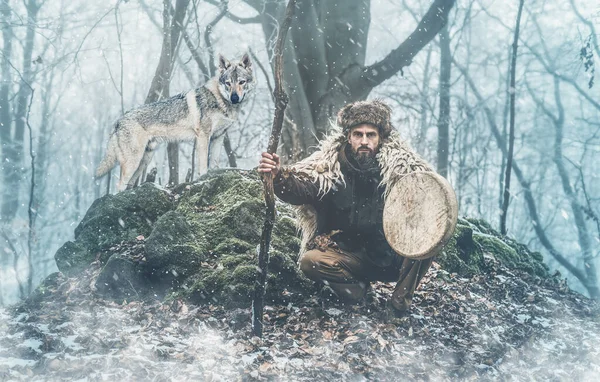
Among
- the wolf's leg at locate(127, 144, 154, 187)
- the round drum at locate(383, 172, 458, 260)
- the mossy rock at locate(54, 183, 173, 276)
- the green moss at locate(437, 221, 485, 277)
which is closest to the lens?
the round drum at locate(383, 172, 458, 260)

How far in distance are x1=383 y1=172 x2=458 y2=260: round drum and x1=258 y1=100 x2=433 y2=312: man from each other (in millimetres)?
161

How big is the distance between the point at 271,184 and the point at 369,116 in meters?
1.33

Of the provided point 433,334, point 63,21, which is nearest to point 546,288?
point 433,334

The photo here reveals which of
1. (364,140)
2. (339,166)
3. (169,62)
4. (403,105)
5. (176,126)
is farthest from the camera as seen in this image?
(403,105)

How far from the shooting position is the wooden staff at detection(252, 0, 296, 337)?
3.59 m

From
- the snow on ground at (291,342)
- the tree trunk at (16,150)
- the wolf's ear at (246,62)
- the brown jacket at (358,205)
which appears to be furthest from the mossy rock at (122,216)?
the tree trunk at (16,150)

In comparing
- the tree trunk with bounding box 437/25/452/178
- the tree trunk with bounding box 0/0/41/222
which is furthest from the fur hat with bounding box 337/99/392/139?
the tree trunk with bounding box 0/0/41/222

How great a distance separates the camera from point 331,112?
7422 mm

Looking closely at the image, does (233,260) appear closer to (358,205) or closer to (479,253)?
(358,205)

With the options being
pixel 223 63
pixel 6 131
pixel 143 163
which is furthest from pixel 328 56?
pixel 6 131

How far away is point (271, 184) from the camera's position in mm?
3602

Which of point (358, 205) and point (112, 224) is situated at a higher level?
point (358, 205)

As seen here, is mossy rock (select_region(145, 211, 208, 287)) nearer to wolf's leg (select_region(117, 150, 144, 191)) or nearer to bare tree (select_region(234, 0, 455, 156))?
wolf's leg (select_region(117, 150, 144, 191))

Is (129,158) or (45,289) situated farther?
(129,158)
